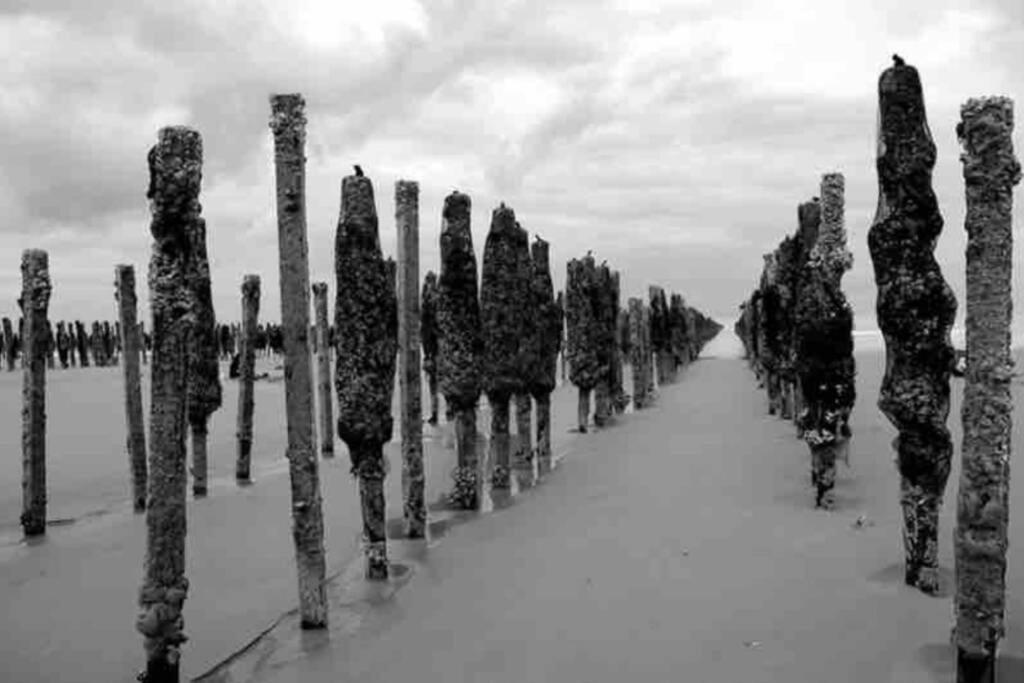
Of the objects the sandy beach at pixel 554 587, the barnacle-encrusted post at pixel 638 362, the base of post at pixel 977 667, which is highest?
the barnacle-encrusted post at pixel 638 362

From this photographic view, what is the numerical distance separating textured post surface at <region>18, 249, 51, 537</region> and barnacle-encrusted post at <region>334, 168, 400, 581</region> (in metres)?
4.31

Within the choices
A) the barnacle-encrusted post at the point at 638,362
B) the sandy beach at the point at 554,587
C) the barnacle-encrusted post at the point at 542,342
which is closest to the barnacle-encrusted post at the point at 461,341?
the sandy beach at the point at 554,587

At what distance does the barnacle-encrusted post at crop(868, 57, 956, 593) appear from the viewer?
6.22 meters

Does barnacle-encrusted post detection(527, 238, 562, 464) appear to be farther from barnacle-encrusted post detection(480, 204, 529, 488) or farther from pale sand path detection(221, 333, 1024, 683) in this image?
pale sand path detection(221, 333, 1024, 683)

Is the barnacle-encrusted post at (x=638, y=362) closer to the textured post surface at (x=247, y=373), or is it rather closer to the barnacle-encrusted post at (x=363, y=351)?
the textured post surface at (x=247, y=373)

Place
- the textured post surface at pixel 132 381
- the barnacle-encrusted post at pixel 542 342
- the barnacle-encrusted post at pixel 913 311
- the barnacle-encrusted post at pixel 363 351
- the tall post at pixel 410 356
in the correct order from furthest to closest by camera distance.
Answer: the barnacle-encrusted post at pixel 542 342 < the textured post surface at pixel 132 381 < the tall post at pixel 410 356 < the barnacle-encrusted post at pixel 363 351 < the barnacle-encrusted post at pixel 913 311

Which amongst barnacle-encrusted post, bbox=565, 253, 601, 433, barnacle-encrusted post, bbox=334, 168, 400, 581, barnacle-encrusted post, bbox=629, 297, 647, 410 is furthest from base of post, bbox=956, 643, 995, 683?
barnacle-encrusted post, bbox=629, 297, 647, 410

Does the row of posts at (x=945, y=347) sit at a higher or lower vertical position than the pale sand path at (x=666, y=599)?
higher

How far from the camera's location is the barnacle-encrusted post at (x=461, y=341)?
10359 millimetres

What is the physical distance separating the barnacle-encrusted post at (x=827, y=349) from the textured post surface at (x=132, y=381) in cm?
752

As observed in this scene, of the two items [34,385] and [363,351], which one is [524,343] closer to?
[363,351]

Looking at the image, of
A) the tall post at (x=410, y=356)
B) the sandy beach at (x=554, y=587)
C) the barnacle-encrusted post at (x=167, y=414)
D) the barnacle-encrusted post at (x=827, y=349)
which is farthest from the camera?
the barnacle-encrusted post at (x=827, y=349)

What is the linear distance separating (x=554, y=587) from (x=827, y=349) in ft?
13.2

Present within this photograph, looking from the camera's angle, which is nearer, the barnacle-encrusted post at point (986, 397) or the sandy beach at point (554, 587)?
the barnacle-encrusted post at point (986, 397)
